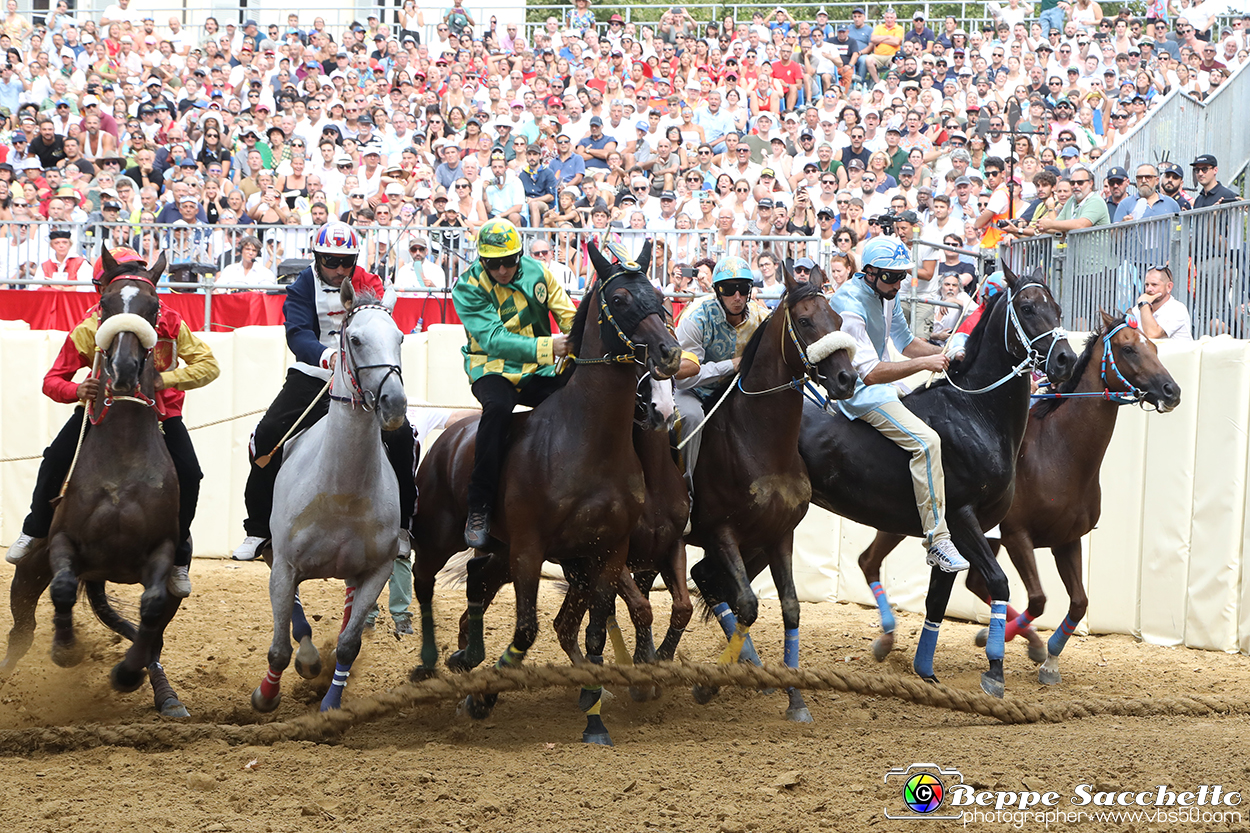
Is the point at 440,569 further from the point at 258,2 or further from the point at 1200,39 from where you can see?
the point at 258,2

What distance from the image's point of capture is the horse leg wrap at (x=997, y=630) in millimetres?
8047

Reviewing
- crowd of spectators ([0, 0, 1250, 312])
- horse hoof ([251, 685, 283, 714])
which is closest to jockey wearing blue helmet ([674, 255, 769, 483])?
horse hoof ([251, 685, 283, 714])

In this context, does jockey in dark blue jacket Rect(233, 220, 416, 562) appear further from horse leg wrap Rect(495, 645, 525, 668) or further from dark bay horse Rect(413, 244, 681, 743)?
horse leg wrap Rect(495, 645, 525, 668)

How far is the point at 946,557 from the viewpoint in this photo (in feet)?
25.8

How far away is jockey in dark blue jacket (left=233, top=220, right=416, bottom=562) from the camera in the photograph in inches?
290

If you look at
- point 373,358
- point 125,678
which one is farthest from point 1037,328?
point 125,678

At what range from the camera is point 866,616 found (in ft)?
37.2

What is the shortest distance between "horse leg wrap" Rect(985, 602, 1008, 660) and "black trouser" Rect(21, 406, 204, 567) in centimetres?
491

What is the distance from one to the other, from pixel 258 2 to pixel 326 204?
1932cm

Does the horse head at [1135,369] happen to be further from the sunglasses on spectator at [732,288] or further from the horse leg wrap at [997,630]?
the sunglasses on spectator at [732,288]

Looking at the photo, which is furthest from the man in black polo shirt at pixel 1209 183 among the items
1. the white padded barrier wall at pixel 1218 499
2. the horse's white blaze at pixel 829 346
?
the horse's white blaze at pixel 829 346

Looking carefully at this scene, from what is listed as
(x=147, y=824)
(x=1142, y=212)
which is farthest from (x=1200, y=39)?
(x=147, y=824)

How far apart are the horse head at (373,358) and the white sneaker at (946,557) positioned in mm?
3596

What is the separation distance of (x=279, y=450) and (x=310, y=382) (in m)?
0.45
